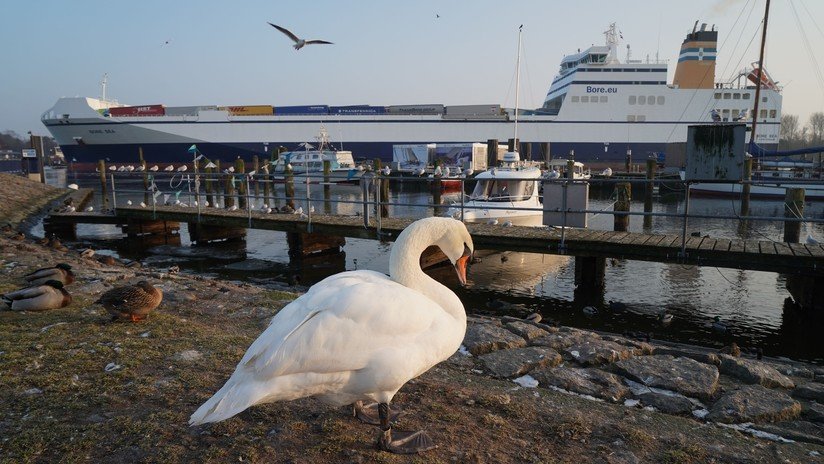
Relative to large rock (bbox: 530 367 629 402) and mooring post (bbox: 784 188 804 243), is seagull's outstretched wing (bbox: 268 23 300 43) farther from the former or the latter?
mooring post (bbox: 784 188 804 243)

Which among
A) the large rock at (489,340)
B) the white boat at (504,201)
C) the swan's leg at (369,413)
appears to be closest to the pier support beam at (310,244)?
the white boat at (504,201)

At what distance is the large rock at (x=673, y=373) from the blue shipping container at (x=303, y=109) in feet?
212

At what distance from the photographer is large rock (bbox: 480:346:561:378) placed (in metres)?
4.50

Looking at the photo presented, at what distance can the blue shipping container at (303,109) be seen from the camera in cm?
6606

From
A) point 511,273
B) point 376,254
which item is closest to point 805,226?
point 511,273

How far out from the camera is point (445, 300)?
3336 mm

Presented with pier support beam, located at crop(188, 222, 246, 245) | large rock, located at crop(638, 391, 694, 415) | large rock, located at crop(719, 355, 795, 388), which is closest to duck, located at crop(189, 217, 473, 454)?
large rock, located at crop(638, 391, 694, 415)

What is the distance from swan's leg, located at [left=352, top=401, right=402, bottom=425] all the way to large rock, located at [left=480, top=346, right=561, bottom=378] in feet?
4.22

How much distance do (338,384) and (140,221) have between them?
55.3 ft

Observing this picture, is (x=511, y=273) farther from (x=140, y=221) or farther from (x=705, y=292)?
(x=140, y=221)

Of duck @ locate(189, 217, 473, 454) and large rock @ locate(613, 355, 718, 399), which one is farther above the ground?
duck @ locate(189, 217, 473, 454)

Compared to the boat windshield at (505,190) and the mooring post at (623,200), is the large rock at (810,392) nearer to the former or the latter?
the boat windshield at (505,190)

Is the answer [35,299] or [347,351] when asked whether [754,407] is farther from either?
[35,299]

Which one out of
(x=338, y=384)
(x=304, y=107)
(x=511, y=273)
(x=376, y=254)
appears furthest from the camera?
(x=304, y=107)
